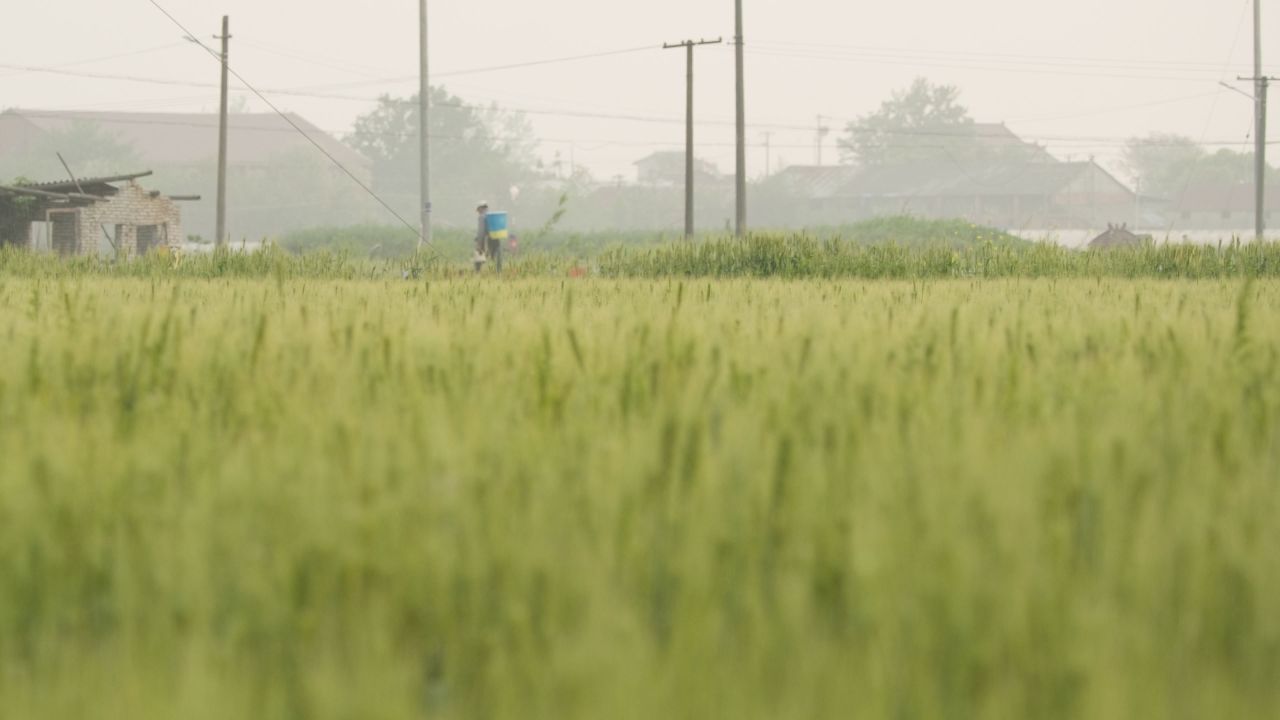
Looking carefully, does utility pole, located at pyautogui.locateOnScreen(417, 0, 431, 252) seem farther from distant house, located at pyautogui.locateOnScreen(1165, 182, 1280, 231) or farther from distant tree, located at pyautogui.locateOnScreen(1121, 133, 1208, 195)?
distant tree, located at pyautogui.locateOnScreen(1121, 133, 1208, 195)

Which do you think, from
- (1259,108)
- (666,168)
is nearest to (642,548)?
(1259,108)

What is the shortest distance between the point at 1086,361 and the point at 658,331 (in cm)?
102

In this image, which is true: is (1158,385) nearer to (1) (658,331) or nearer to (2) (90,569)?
(1) (658,331)

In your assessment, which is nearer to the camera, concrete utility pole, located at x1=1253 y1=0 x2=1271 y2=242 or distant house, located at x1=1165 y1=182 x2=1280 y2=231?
concrete utility pole, located at x1=1253 y1=0 x2=1271 y2=242

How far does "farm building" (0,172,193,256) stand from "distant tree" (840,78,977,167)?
7003 cm

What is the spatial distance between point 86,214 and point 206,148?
72387 mm

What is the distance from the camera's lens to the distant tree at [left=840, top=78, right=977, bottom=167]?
9888 centimetres

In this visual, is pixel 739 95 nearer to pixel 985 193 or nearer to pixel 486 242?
pixel 486 242

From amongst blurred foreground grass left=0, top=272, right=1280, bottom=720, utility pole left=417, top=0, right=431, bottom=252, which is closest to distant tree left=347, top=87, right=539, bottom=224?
utility pole left=417, top=0, right=431, bottom=252

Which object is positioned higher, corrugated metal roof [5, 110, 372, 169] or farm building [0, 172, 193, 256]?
corrugated metal roof [5, 110, 372, 169]

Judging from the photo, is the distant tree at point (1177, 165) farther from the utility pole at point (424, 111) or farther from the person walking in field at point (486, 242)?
the person walking in field at point (486, 242)

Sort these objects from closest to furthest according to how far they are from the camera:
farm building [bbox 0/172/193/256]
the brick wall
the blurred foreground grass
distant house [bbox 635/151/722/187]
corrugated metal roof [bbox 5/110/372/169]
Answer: the blurred foreground grass → farm building [bbox 0/172/193/256] → the brick wall → corrugated metal roof [bbox 5/110/372/169] → distant house [bbox 635/151/722/187]

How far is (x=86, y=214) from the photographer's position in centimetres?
3256

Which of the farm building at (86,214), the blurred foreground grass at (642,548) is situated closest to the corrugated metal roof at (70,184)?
the farm building at (86,214)
